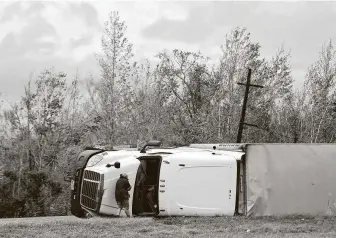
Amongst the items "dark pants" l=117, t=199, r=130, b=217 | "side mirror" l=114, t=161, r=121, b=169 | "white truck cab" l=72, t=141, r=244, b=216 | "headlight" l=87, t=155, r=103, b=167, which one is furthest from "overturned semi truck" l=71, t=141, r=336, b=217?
"headlight" l=87, t=155, r=103, b=167

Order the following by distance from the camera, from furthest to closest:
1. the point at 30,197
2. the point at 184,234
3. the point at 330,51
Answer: the point at 330,51, the point at 30,197, the point at 184,234

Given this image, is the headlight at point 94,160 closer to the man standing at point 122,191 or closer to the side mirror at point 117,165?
the side mirror at point 117,165

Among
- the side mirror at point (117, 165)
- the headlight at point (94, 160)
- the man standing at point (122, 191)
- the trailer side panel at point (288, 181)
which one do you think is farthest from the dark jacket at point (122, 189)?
the trailer side panel at point (288, 181)

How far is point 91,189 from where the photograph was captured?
1372cm

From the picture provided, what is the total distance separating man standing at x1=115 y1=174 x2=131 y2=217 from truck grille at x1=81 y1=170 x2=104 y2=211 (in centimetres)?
42

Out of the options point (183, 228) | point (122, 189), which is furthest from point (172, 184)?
point (183, 228)

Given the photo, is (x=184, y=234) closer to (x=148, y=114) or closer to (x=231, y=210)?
(x=231, y=210)

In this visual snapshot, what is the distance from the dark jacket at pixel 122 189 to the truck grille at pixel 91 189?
15.9 inches

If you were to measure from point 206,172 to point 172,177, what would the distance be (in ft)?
2.58

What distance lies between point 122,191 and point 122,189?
46mm

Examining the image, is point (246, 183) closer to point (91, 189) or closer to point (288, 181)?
point (288, 181)

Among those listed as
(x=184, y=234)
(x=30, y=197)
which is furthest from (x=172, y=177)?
(x=30, y=197)

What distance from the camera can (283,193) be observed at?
12891 mm

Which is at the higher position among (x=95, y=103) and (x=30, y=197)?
(x=95, y=103)
